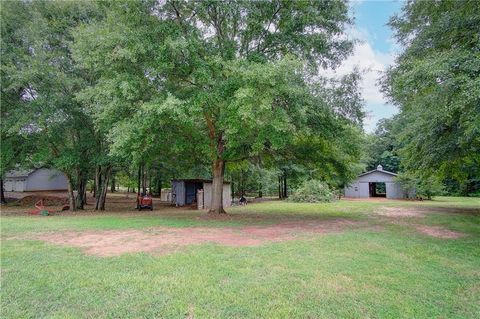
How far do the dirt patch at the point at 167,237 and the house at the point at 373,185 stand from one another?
79.3 feet

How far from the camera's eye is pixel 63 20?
1756 cm

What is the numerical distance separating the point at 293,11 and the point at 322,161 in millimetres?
6816

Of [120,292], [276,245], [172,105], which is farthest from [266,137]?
[120,292]

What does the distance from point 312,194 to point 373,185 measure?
1354 centimetres

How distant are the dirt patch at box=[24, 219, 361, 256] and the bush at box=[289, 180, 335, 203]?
55.4 feet

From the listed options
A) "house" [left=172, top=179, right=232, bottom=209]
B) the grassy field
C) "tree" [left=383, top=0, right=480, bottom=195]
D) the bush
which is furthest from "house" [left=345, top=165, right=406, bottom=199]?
the grassy field

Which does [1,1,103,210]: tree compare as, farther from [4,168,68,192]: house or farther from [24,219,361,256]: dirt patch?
[4,168,68,192]: house

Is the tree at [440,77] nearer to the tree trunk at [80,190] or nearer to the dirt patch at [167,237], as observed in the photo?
the dirt patch at [167,237]

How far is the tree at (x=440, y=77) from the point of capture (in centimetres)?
715

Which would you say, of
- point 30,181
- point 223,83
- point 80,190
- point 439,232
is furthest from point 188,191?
point 30,181

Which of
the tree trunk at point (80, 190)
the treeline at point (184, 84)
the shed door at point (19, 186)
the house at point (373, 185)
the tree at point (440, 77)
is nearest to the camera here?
the tree at point (440, 77)

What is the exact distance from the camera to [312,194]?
28297mm

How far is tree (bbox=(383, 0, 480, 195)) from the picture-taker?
715cm

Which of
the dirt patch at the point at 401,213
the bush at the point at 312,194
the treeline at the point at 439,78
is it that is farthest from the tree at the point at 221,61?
the bush at the point at 312,194
